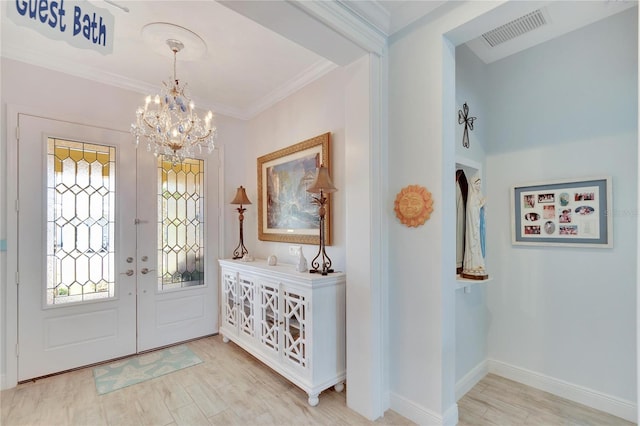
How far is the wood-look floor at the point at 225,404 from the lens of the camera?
6.69 ft

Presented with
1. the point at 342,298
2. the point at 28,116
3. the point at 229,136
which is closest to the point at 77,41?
the point at 342,298

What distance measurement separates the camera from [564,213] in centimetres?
229

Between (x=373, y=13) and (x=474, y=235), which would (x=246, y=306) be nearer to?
(x=474, y=235)

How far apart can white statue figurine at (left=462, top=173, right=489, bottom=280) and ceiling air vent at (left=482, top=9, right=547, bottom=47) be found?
3.54ft

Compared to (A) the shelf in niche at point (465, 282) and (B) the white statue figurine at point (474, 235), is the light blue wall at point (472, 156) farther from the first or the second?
(B) the white statue figurine at point (474, 235)

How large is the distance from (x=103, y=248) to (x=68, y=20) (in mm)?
2498

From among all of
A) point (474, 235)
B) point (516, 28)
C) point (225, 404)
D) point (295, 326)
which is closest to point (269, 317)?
point (295, 326)

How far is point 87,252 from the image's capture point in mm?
2836

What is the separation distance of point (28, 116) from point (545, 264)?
4.43 metres

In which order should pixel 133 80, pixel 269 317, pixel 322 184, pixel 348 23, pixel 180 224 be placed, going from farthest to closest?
pixel 180 224 < pixel 133 80 < pixel 269 317 < pixel 322 184 < pixel 348 23

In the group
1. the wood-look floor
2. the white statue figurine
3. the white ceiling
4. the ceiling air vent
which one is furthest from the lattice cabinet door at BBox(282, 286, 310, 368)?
the ceiling air vent

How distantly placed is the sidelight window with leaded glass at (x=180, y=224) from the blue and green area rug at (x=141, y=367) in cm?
67

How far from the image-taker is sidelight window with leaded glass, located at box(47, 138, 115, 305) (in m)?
2.69

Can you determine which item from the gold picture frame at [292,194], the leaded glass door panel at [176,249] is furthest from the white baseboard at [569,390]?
the leaded glass door panel at [176,249]
